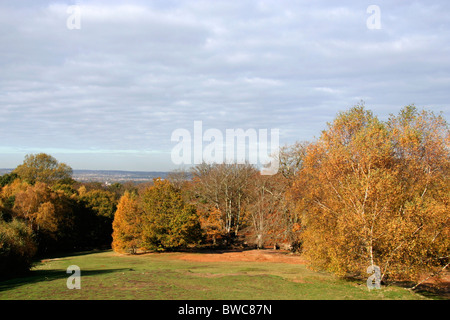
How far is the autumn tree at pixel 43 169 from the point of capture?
74.4 m

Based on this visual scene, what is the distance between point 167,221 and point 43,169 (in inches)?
2001

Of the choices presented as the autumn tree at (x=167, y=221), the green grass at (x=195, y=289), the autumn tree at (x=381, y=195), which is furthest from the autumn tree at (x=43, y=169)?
the autumn tree at (x=381, y=195)

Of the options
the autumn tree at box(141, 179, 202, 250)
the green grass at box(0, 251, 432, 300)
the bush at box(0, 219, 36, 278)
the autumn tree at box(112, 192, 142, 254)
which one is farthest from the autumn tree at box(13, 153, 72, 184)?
the green grass at box(0, 251, 432, 300)

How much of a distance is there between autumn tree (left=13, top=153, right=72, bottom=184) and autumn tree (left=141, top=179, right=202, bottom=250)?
44.0 meters

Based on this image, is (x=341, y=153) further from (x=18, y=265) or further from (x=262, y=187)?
(x=262, y=187)

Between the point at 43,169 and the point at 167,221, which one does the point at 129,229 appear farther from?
the point at 43,169

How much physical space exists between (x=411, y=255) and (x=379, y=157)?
213 inches

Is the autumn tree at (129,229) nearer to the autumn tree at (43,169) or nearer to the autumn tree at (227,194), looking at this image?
the autumn tree at (227,194)

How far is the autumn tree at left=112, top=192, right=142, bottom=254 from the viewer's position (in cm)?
4109

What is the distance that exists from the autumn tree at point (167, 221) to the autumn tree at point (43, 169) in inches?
1732

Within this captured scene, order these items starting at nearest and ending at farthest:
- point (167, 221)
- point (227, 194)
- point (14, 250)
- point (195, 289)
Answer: point (195, 289) → point (14, 250) → point (167, 221) → point (227, 194)

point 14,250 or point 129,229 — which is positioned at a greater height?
point 14,250

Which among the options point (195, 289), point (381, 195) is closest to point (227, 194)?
point (381, 195)

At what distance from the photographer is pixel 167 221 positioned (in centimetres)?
3978
